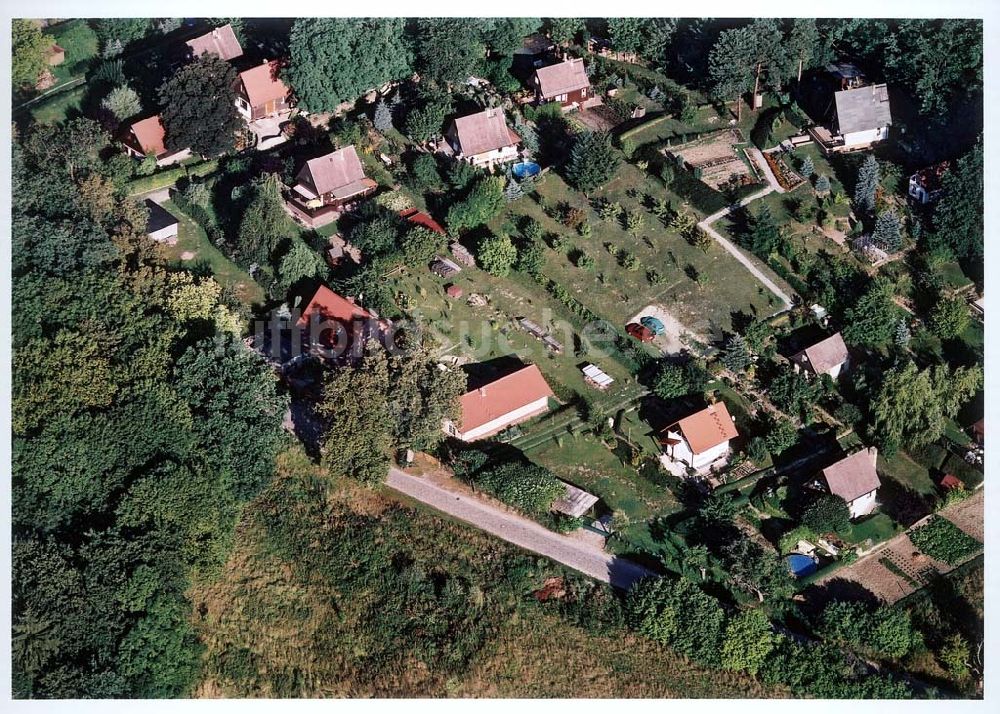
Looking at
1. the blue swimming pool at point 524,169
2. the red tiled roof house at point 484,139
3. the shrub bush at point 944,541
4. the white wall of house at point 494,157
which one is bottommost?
the shrub bush at point 944,541

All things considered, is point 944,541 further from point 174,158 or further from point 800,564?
point 174,158

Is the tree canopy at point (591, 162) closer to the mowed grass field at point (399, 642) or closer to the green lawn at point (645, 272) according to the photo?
the green lawn at point (645, 272)

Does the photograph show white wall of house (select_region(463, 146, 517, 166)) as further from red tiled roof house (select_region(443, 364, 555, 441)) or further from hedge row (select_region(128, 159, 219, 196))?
red tiled roof house (select_region(443, 364, 555, 441))

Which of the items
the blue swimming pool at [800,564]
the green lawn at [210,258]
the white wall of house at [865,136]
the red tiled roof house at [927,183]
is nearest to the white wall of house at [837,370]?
the blue swimming pool at [800,564]

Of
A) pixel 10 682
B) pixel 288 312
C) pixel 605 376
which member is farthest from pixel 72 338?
pixel 605 376

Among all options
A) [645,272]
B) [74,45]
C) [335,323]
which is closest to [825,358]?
[645,272]

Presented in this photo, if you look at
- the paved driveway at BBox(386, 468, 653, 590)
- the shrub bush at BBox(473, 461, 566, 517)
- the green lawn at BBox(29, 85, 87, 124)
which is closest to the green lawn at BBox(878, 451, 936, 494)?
the paved driveway at BBox(386, 468, 653, 590)
